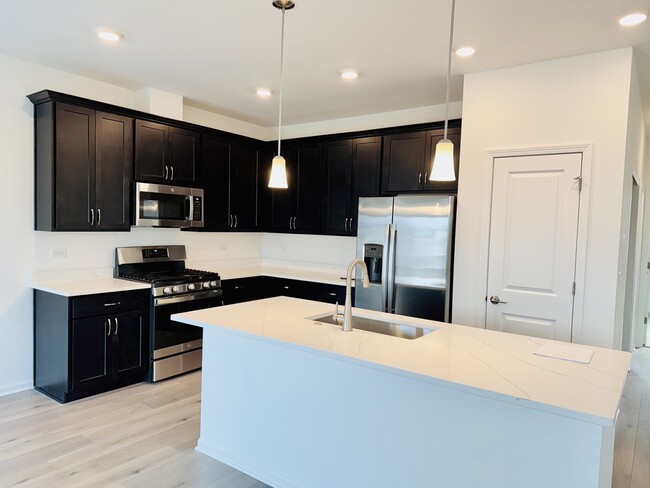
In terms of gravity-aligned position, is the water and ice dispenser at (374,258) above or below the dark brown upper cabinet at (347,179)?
below

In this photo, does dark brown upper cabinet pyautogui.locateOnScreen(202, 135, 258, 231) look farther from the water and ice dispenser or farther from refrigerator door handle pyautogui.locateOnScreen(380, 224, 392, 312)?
refrigerator door handle pyautogui.locateOnScreen(380, 224, 392, 312)

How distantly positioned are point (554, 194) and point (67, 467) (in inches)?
143

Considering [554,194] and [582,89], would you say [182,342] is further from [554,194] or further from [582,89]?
[582,89]

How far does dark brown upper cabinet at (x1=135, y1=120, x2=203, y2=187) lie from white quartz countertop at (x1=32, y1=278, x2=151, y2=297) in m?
0.97

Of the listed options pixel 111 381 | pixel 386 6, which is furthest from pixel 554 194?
pixel 111 381

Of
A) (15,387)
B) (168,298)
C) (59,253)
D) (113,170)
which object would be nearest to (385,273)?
(168,298)

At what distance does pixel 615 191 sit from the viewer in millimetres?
2988

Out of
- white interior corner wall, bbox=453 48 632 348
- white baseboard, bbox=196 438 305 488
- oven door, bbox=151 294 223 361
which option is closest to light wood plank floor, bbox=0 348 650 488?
white baseboard, bbox=196 438 305 488

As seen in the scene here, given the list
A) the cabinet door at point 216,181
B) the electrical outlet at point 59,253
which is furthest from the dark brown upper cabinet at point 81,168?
the cabinet door at point 216,181

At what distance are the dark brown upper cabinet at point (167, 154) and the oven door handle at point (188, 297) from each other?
111 cm

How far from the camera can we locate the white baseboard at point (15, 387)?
3.62 m

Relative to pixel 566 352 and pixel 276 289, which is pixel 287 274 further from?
pixel 566 352

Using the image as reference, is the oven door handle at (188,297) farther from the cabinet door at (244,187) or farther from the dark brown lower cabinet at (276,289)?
the cabinet door at (244,187)

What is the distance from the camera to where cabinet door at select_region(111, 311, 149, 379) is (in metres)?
3.71
